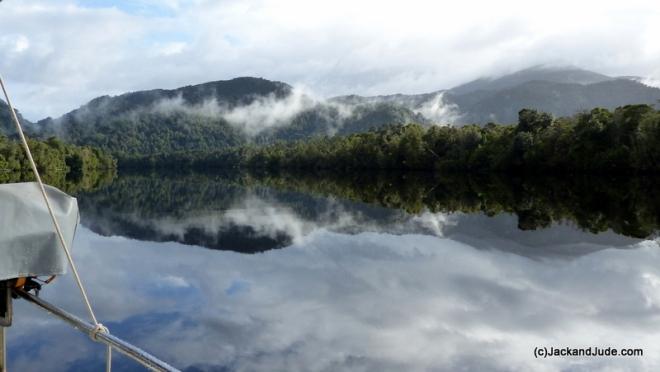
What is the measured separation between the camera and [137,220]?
120 ft

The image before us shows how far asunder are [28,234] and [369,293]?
1155cm

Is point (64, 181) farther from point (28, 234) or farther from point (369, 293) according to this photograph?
point (28, 234)

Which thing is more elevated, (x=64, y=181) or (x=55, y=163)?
(x=55, y=163)

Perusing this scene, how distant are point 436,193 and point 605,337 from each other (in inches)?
1549

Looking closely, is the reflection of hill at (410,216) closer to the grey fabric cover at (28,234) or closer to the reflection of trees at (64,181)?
the reflection of trees at (64,181)

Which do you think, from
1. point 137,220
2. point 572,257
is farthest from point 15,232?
point 137,220

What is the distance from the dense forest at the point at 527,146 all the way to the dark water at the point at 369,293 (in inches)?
1085

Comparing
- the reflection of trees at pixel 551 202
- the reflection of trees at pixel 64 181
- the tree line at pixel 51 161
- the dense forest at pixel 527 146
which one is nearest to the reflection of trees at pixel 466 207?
the reflection of trees at pixel 551 202

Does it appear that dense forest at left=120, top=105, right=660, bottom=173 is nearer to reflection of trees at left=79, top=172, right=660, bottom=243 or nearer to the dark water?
reflection of trees at left=79, top=172, right=660, bottom=243

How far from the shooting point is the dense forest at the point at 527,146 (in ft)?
189

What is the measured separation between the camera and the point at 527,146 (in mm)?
72062

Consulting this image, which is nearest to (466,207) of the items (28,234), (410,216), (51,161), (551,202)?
(410,216)

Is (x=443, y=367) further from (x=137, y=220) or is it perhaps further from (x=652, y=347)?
(x=137, y=220)

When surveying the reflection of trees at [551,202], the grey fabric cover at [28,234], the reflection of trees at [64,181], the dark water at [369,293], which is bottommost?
the reflection of trees at [551,202]
